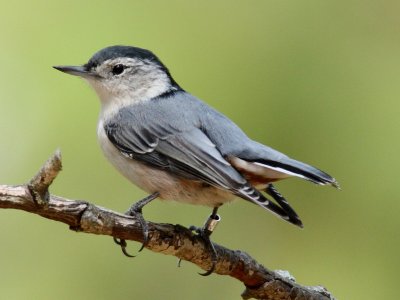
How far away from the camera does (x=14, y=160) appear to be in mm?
3416

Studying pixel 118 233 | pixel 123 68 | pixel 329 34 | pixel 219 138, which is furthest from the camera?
pixel 329 34

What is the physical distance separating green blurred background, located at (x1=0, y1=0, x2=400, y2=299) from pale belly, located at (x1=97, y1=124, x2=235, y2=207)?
0.53 m

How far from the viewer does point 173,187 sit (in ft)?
9.52

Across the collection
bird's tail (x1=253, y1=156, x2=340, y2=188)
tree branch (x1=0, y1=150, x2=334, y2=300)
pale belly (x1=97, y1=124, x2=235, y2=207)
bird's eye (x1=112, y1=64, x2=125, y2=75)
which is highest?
bird's eye (x1=112, y1=64, x2=125, y2=75)

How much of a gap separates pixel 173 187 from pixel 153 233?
31 cm

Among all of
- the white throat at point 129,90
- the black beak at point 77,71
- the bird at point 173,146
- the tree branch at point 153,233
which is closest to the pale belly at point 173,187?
the bird at point 173,146

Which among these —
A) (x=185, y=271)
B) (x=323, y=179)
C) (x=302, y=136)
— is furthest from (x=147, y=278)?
(x=323, y=179)

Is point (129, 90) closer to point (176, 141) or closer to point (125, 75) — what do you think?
Result: point (125, 75)

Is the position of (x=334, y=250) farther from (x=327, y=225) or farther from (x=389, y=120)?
(x=389, y=120)

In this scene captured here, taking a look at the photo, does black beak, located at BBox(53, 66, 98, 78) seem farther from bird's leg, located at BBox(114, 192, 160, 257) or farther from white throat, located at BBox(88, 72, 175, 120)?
bird's leg, located at BBox(114, 192, 160, 257)

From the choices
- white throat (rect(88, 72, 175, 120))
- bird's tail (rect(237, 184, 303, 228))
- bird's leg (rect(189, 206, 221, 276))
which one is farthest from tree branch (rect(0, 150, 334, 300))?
white throat (rect(88, 72, 175, 120))

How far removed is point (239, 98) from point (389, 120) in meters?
0.64

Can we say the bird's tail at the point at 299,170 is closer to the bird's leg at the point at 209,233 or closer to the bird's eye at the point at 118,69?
the bird's leg at the point at 209,233

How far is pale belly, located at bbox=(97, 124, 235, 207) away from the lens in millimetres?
2891
